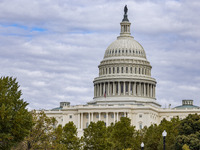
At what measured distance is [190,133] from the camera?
384 feet

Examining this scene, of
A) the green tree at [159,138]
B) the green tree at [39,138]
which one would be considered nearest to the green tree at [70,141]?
the green tree at [159,138]

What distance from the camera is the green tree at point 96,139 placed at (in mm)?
124562

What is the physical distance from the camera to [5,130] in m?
85.1

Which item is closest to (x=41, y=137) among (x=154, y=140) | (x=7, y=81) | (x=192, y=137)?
(x=7, y=81)

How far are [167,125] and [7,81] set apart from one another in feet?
184

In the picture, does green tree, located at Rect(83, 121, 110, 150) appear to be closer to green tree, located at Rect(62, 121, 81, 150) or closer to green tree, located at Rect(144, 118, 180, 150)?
green tree, located at Rect(62, 121, 81, 150)

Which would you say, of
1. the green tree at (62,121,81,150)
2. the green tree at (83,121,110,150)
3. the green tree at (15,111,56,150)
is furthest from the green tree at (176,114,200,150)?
the green tree at (15,111,56,150)

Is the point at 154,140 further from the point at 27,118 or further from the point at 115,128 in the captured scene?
the point at 27,118

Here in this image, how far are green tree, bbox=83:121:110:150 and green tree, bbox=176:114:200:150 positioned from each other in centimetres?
1479

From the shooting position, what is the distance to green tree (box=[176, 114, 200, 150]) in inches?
4353

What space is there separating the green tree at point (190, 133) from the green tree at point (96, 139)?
1479 centimetres

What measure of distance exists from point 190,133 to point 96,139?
18.9 metres

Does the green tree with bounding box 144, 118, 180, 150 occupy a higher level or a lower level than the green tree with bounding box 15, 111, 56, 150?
higher

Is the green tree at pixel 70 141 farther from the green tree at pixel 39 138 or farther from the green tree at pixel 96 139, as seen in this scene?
the green tree at pixel 39 138
